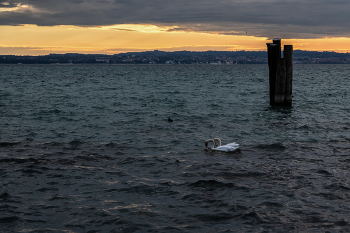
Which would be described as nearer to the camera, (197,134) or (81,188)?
(81,188)

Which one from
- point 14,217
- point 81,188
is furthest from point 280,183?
point 14,217

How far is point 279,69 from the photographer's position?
66.5ft

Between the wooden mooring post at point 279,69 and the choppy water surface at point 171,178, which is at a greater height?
the wooden mooring post at point 279,69

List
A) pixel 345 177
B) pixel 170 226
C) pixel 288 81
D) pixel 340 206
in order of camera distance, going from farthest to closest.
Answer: pixel 288 81, pixel 345 177, pixel 340 206, pixel 170 226

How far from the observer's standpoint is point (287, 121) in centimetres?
1839

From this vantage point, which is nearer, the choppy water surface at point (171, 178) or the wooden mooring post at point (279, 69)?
the choppy water surface at point (171, 178)

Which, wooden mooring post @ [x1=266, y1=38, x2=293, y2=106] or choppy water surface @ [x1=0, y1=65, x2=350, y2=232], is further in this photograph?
wooden mooring post @ [x1=266, y1=38, x2=293, y2=106]

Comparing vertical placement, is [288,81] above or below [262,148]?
above

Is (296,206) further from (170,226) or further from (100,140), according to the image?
(100,140)

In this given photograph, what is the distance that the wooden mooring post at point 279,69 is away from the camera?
66.3 ft

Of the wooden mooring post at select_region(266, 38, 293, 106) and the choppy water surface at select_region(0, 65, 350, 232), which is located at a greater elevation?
the wooden mooring post at select_region(266, 38, 293, 106)

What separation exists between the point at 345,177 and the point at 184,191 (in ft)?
13.9

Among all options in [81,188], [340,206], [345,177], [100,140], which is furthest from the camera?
[100,140]

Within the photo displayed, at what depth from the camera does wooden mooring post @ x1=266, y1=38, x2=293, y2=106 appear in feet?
66.3
